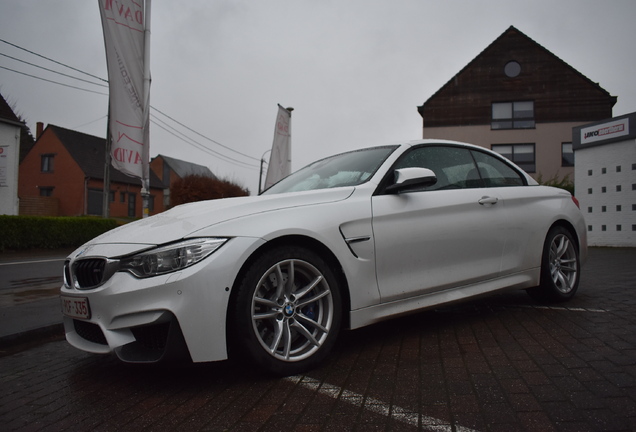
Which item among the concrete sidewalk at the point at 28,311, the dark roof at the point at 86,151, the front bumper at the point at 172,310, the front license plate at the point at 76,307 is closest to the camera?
the front bumper at the point at 172,310

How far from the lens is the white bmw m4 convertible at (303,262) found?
101 inches

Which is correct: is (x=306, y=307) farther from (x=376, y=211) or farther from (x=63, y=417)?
(x=63, y=417)

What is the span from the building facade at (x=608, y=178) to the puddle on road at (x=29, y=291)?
16595mm

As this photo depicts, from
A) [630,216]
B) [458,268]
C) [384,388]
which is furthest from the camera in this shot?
[630,216]

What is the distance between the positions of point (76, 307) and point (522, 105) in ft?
102

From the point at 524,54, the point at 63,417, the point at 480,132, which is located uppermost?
the point at 524,54

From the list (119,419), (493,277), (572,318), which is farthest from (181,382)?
(572,318)

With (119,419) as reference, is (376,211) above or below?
above

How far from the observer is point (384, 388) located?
102 inches

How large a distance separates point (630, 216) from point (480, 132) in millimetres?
14791

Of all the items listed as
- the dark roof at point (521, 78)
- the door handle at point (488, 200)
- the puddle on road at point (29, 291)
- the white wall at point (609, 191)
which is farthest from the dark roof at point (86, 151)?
the door handle at point (488, 200)

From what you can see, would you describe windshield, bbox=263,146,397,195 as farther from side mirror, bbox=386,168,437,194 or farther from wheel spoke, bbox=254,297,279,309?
wheel spoke, bbox=254,297,279,309

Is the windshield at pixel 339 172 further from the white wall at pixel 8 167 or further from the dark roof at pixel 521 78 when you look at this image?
the dark roof at pixel 521 78

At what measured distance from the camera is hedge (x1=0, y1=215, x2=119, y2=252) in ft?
50.6
